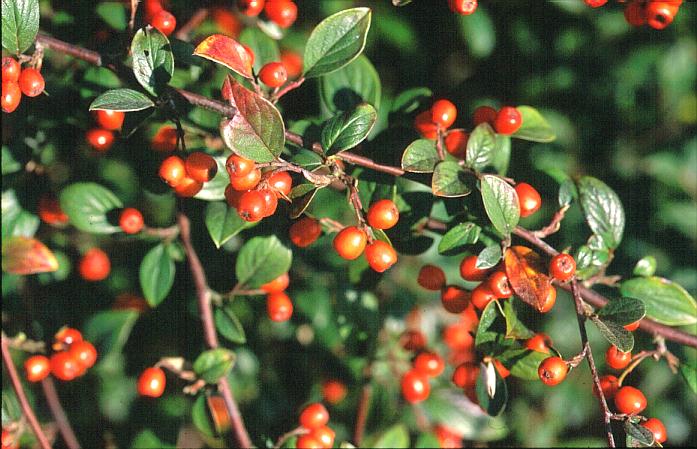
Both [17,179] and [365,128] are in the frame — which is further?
[17,179]

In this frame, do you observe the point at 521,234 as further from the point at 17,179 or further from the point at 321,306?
the point at 17,179

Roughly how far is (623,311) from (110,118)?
164 cm

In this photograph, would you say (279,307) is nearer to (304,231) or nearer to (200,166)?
(304,231)

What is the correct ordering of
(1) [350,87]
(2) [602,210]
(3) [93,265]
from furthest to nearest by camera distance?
(3) [93,265] < (1) [350,87] < (2) [602,210]

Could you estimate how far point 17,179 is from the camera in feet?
8.69

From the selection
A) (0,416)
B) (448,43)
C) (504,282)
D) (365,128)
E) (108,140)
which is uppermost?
(365,128)

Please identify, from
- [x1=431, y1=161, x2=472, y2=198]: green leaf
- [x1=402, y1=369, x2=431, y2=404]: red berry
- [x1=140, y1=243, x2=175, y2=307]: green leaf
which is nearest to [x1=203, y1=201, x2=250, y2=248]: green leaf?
[x1=140, y1=243, x2=175, y2=307]: green leaf

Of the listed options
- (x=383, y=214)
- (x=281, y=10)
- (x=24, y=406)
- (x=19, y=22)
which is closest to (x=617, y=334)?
(x=383, y=214)

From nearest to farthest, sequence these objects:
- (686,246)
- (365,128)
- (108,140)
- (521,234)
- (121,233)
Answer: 1. (365,128)
2. (521,234)
3. (108,140)
4. (121,233)
5. (686,246)

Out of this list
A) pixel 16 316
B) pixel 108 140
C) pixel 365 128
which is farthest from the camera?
pixel 16 316

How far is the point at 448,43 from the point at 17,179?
244cm

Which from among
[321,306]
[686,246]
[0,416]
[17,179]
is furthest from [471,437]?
[17,179]

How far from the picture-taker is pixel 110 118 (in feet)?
6.96

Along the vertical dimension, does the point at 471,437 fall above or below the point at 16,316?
below
